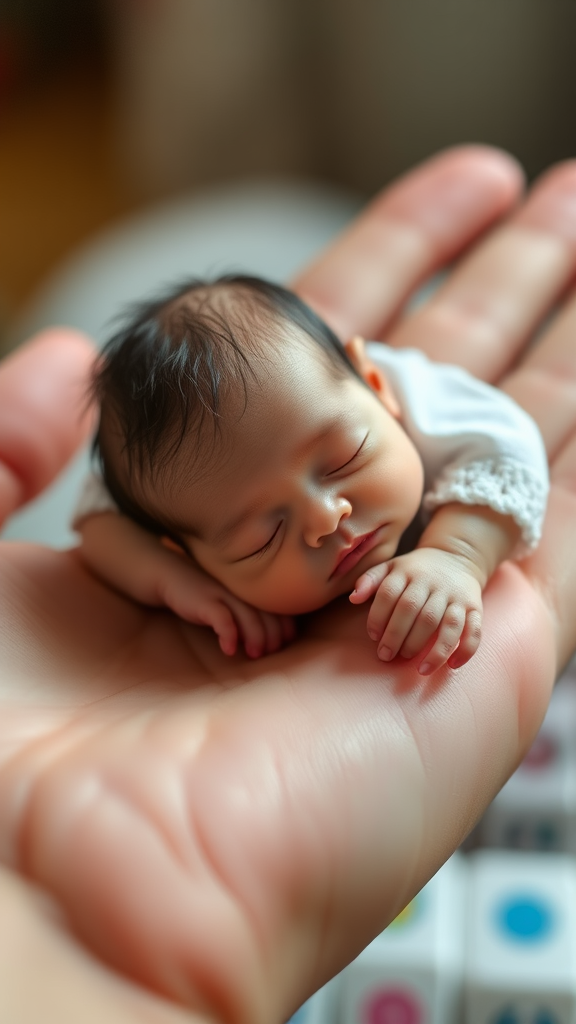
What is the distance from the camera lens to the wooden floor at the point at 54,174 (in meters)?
2.89

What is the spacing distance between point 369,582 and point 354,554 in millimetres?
53

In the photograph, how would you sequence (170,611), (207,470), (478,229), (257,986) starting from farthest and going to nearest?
(478,229) < (170,611) < (207,470) < (257,986)

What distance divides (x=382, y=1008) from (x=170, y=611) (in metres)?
0.47

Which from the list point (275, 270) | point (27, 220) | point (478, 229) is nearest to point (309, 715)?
point (478, 229)

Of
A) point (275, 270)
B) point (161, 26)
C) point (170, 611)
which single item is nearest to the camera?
point (170, 611)

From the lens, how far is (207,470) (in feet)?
2.81

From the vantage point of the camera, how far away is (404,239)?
1.42m

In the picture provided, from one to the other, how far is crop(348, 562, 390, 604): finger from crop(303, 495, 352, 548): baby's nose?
0.16 feet

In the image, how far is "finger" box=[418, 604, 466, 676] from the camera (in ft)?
2.55

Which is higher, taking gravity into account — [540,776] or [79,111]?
[79,111]

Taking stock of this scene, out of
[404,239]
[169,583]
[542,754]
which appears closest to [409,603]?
[169,583]

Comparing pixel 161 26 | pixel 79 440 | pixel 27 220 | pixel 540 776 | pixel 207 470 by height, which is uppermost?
pixel 161 26

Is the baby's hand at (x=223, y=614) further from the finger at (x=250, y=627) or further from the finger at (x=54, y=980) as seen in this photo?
the finger at (x=54, y=980)

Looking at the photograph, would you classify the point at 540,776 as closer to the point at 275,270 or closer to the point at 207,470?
the point at 207,470
